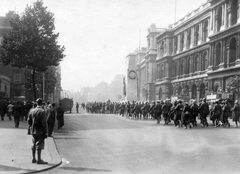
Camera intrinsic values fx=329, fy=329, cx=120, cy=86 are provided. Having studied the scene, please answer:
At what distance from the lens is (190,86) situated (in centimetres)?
5159

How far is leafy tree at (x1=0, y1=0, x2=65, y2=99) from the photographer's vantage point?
29000mm

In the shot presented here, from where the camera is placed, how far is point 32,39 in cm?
2897

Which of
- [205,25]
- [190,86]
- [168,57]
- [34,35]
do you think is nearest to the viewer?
[34,35]

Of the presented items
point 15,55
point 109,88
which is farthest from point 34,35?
point 109,88

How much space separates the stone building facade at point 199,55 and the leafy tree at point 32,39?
664 inches

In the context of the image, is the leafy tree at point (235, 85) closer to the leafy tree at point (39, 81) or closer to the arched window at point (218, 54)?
the arched window at point (218, 54)

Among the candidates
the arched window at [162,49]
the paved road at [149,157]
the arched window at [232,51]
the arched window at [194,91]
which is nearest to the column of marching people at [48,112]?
the paved road at [149,157]

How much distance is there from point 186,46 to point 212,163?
47935mm

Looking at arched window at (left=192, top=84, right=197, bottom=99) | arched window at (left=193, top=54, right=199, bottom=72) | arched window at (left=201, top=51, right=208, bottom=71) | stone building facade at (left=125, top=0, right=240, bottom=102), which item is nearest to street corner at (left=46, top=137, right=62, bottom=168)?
stone building facade at (left=125, top=0, right=240, bottom=102)

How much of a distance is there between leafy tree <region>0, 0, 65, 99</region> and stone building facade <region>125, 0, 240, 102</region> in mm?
16858

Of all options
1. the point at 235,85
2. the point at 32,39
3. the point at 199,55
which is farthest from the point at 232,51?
the point at 32,39

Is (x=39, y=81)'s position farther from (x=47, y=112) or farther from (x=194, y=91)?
(x=47, y=112)

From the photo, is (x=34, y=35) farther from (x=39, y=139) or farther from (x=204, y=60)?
(x=204, y=60)

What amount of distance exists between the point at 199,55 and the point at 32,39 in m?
28.3
